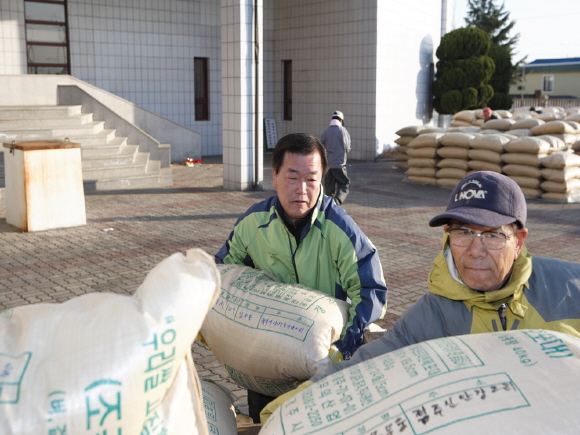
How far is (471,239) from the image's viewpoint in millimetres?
2223

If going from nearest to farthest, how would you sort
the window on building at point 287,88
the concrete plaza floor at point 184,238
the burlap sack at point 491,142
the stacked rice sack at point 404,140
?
1. the concrete plaza floor at point 184,238
2. the burlap sack at point 491,142
3. the stacked rice sack at point 404,140
4. the window on building at point 287,88

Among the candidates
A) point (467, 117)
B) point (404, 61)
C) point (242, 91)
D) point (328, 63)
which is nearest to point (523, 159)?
point (467, 117)

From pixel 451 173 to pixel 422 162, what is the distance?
91 cm

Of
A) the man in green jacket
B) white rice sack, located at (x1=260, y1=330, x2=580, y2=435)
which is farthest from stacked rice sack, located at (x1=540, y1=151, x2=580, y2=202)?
white rice sack, located at (x1=260, y1=330, x2=580, y2=435)

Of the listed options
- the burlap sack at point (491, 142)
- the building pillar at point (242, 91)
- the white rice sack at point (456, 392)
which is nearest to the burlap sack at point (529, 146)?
the burlap sack at point (491, 142)

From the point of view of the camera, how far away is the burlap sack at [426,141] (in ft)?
47.0

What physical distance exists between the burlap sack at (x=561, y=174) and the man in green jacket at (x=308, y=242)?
413 inches

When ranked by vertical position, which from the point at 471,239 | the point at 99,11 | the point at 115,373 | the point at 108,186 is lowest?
the point at 108,186

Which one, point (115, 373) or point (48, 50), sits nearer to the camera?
point (115, 373)

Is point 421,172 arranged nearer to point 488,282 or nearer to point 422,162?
point 422,162

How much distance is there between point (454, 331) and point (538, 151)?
1140 cm

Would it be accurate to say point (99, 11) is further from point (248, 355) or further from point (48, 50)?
point (248, 355)

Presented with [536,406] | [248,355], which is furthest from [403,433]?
[248,355]

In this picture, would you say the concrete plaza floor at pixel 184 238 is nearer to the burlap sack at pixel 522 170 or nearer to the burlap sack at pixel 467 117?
the burlap sack at pixel 522 170
